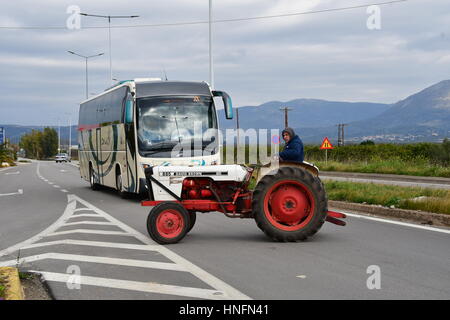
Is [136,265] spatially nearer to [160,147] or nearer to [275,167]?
[275,167]

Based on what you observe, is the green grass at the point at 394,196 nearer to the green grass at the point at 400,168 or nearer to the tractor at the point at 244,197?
the tractor at the point at 244,197

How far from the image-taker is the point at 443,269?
24.8ft

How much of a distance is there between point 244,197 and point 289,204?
29.3 inches

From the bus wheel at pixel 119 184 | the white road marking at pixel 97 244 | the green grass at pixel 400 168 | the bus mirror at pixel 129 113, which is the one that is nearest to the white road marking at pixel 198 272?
the white road marking at pixel 97 244

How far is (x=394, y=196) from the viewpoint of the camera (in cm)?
1497

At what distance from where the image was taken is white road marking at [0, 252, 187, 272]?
790 cm

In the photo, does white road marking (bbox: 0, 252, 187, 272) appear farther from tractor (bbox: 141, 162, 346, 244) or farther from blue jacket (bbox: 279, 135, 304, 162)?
blue jacket (bbox: 279, 135, 304, 162)

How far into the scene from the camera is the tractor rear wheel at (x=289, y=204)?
9766 mm

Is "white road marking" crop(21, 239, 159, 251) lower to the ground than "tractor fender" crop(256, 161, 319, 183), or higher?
lower

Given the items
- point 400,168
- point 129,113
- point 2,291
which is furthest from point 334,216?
point 400,168

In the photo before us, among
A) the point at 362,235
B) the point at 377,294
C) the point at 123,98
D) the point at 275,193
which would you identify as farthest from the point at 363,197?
the point at 377,294

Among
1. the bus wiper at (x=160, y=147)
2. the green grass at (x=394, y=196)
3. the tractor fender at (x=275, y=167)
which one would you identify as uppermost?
the bus wiper at (x=160, y=147)

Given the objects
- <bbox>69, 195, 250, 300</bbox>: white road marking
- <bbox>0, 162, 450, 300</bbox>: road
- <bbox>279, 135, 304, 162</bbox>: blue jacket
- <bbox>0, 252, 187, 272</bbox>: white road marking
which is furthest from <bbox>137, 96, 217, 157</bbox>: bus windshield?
<bbox>0, 252, 187, 272</bbox>: white road marking

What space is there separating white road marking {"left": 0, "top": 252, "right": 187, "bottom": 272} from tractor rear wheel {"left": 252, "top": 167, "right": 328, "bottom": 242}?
223 cm
